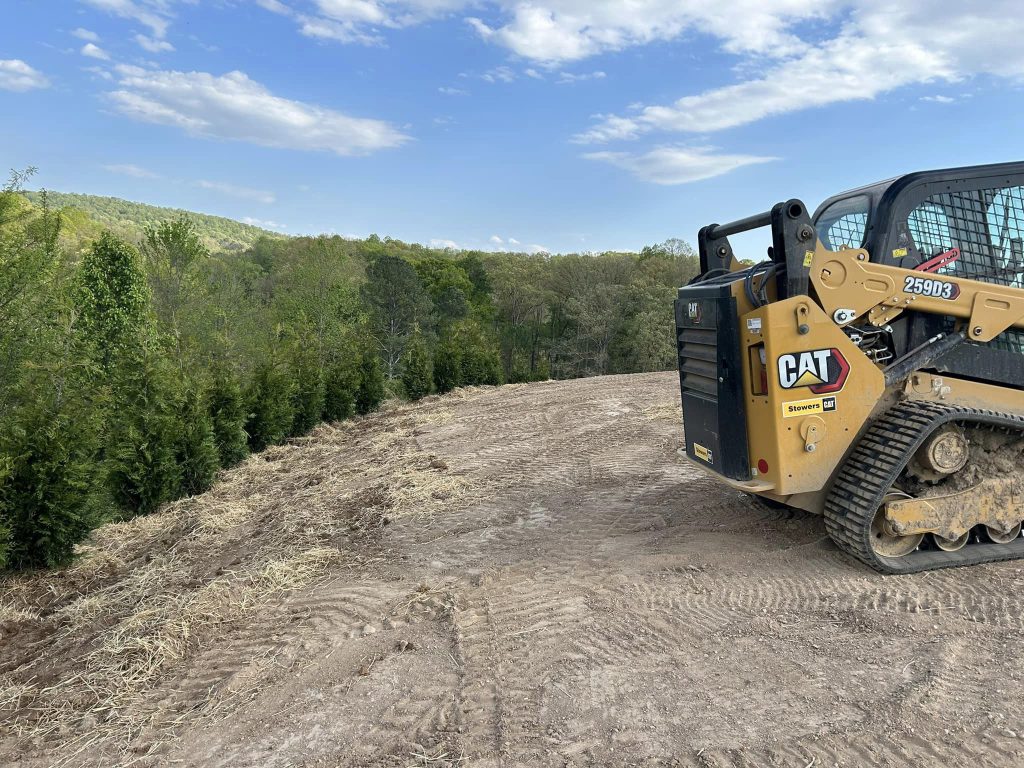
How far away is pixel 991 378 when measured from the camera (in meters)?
4.92

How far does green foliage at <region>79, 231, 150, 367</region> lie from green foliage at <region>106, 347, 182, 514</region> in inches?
410

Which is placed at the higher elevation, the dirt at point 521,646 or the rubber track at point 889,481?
the rubber track at point 889,481

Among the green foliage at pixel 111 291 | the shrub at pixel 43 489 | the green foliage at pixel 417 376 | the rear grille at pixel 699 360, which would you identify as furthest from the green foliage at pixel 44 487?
the green foliage at pixel 111 291

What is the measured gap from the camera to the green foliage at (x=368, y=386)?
17.1 meters

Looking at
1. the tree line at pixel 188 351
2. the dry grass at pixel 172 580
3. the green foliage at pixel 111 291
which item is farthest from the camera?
the green foliage at pixel 111 291

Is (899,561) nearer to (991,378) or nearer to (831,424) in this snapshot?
(831,424)

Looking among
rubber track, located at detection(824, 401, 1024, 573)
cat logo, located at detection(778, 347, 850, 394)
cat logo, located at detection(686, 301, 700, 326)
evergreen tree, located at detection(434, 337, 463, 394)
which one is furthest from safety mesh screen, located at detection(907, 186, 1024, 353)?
evergreen tree, located at detection(434, 337, 463, 394)

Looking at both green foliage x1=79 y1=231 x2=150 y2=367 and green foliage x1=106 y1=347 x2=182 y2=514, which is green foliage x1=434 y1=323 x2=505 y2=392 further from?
green foliage x1=106 y1=347 x2=182 y2=514

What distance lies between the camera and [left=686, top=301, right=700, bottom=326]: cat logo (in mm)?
5121

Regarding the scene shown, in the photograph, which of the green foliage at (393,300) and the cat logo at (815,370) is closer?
the cat logo at (815,370)

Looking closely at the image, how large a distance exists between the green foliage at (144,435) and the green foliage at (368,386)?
283 inches

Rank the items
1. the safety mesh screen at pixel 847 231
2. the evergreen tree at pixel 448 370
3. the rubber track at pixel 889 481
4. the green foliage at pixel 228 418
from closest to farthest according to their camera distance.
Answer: the rubber track at pixel 889 481 < the safety mesh screen at pixel 847 231 < the green foliage at pixel 228 418 < the evergreen tree at pixel 448 370

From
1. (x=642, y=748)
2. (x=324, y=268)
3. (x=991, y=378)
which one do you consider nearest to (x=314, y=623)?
(x=642, y=748)

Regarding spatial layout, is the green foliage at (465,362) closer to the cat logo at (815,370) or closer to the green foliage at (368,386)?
the green foliage at (368,386)
